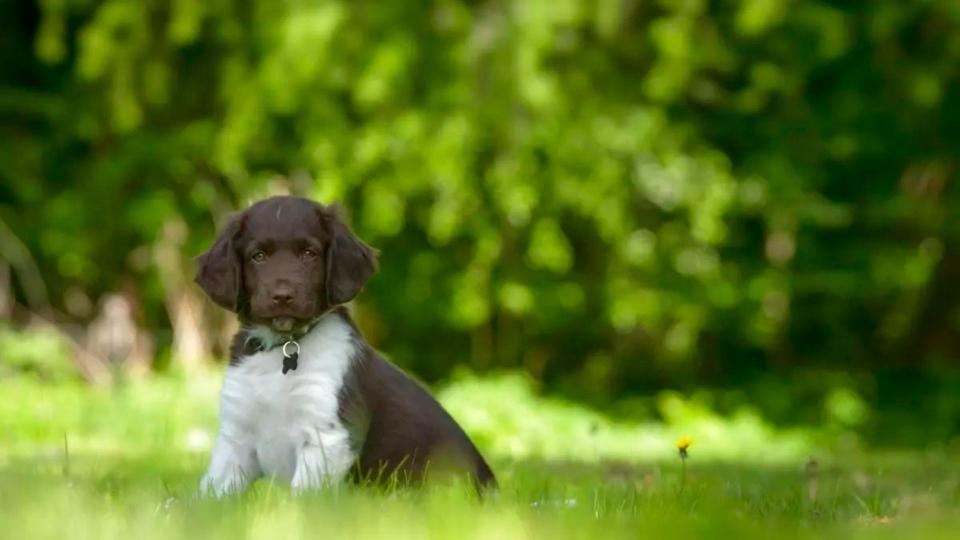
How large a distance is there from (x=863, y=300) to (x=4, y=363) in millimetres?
9548

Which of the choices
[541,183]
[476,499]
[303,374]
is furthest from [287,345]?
[541,183]

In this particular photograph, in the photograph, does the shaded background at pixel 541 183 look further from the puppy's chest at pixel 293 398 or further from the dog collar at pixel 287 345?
the puppy's chest at pixel 293 398

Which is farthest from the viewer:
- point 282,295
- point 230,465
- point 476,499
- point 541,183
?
point 541,183

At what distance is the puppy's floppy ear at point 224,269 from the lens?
212 inches

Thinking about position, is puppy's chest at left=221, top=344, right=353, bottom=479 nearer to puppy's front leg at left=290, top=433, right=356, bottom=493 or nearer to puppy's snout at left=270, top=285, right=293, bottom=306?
puppy's front leg at left=290, top=433, right=356, bottom=493

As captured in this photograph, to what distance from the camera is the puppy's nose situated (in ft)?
17.0

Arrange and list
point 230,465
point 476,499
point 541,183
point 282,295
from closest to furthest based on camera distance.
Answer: point 476,499
point 282,295
point 230,465
point 541,183

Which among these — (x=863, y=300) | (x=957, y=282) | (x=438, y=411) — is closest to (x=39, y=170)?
(x=863, y=300)

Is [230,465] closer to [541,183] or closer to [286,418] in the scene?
[286,418]

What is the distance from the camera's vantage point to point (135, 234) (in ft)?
58.9

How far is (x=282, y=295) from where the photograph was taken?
17.0ft

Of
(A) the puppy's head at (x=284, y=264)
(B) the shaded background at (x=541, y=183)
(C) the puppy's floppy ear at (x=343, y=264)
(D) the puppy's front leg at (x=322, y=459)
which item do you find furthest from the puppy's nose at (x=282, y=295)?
(B) the shaded background at (x=541, y=183)

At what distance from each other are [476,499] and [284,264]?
41.7 inches

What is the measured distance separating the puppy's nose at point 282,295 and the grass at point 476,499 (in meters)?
0.66
